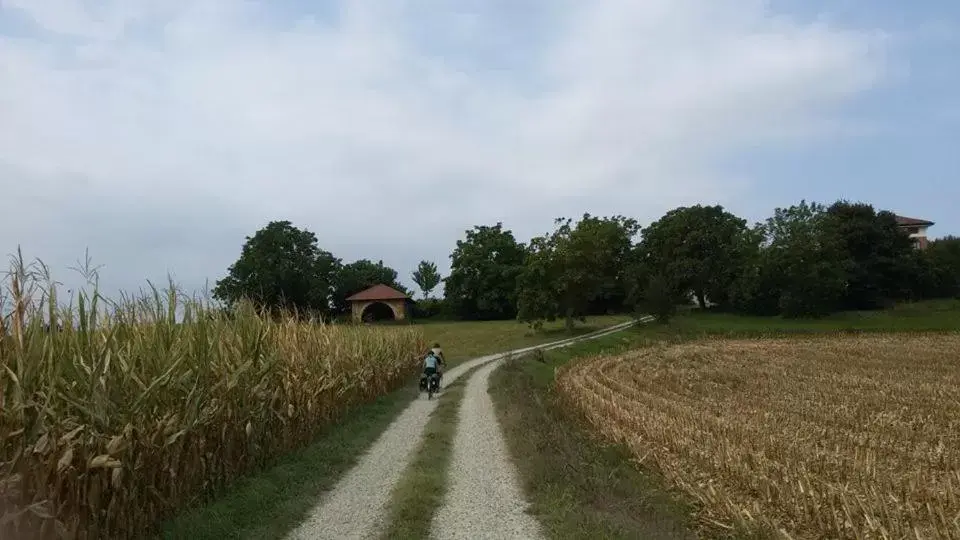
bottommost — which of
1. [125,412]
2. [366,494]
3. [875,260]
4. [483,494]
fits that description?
[483,494]

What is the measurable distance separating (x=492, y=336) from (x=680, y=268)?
2526cm

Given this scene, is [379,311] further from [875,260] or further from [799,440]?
[799,440]

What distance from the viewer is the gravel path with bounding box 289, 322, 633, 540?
8289mm

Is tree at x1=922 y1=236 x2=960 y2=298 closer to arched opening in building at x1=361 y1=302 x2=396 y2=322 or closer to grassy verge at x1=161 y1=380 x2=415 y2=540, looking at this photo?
arched opening in building at x1=361 y1=302 x2=396 y2=322

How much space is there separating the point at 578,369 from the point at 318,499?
21888 mm

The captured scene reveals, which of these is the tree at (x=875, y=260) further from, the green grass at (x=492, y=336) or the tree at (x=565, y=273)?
the tree at (x=565, y=273)

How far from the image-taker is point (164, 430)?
25.0 feet

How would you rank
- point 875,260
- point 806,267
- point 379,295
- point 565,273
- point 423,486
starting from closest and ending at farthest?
point 423,486
point 565,273
point 806,267
point 875,260
point 379,295

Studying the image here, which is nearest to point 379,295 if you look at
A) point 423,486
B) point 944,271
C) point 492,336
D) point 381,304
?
point 381,304

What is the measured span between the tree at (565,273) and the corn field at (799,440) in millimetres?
32197

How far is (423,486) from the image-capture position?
1031cm

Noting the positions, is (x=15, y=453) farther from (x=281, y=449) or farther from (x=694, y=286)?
(x=694, y=286)

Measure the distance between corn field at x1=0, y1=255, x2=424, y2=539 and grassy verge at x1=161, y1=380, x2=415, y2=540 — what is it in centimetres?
30

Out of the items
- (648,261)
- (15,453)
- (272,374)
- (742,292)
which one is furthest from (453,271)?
(15,453)
